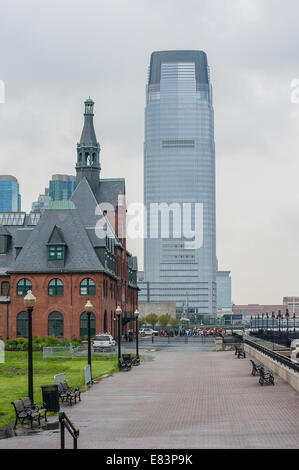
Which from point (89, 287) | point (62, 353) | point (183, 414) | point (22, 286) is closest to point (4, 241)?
point (22, 286)

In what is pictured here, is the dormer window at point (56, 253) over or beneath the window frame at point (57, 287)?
over

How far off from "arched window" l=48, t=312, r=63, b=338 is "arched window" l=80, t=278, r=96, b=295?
3.73 m

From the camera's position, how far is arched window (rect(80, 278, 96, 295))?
268ft

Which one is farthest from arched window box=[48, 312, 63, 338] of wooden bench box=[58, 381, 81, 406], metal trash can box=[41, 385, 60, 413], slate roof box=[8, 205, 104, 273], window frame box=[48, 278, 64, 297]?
metal trash can box=[41, 385, 60, 413]

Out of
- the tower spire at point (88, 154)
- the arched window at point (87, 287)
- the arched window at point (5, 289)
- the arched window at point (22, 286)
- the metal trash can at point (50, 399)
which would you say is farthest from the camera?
the tower spire at point (88, 154)

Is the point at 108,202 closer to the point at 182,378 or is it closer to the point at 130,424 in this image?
the point at 182,378

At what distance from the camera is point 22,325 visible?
3241 inches

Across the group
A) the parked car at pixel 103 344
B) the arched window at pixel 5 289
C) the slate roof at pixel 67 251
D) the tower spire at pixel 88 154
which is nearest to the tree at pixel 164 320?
the tower spire at pixel 88 154

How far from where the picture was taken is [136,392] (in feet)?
106

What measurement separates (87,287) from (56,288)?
11.7 ft

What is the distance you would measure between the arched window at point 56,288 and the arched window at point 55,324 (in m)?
2.15

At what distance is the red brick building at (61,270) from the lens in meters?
81.6

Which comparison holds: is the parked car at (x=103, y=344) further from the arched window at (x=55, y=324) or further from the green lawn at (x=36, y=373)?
the arched window at (x=55, y=324)
